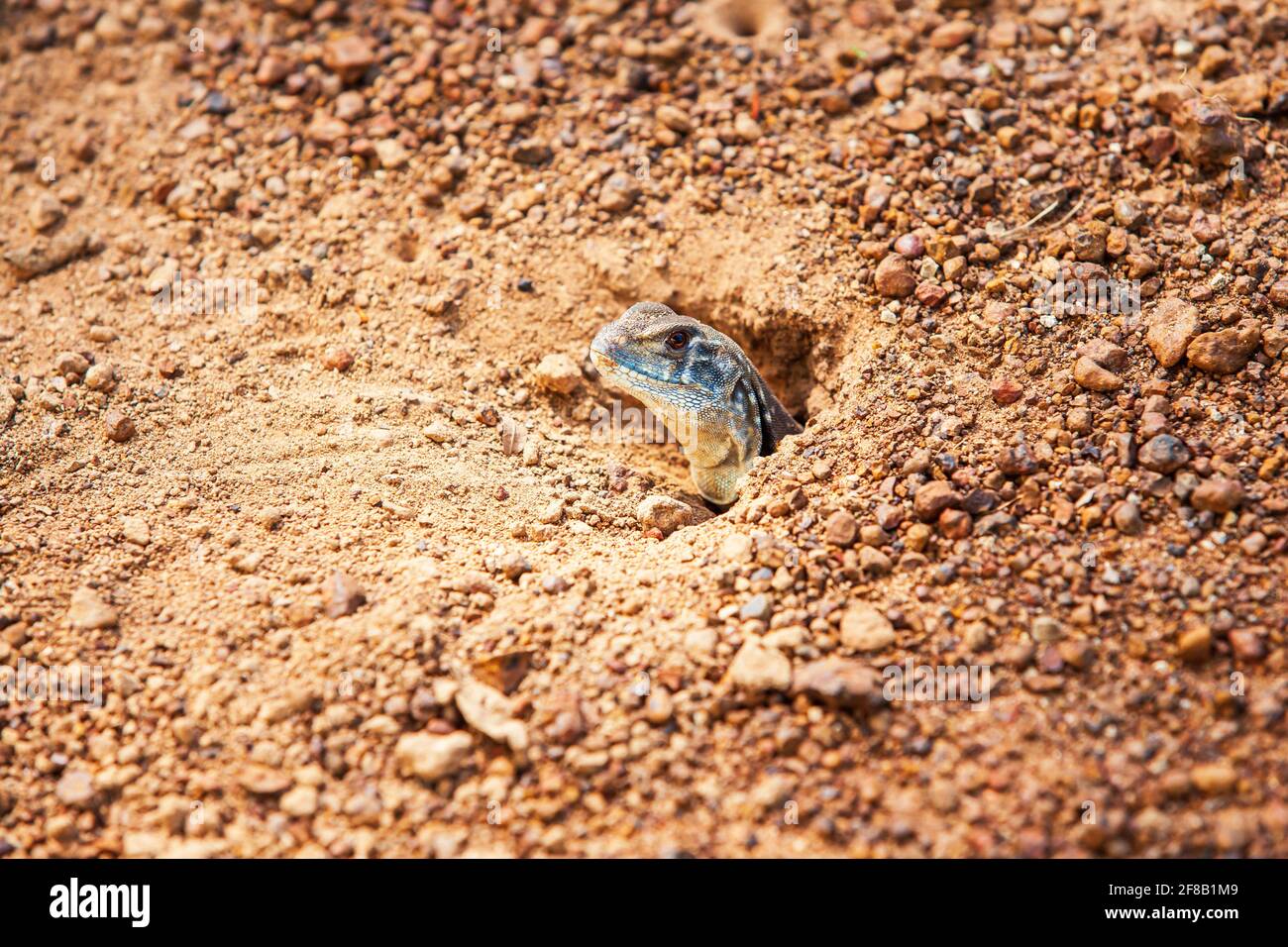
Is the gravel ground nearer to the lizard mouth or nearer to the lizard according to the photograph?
the lizard

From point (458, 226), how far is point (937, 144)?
9.11 feet

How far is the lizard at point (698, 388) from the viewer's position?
5434 millimetres

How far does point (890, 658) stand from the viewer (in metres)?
4.00

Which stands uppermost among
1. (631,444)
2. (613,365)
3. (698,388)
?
(613,365)

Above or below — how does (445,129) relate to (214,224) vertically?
above

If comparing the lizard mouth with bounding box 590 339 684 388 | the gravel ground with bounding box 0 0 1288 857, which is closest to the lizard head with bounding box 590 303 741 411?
the lizard mouth with bounding box 590 339 684 388

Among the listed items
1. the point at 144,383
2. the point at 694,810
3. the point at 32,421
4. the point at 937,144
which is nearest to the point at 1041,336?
the point at 937,144

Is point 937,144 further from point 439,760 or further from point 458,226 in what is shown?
point 439,760

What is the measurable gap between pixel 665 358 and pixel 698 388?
10.3 inches

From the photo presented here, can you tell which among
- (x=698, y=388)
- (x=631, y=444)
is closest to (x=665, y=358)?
(x=698, y=388)

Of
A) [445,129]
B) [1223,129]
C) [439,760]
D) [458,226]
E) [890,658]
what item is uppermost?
[1223,129]

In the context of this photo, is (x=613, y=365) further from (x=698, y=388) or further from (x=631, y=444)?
(x=631, y=444)

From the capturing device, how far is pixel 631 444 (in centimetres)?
608

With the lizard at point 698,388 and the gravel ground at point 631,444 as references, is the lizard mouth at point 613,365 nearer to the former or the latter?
the lizard at point 698,388
